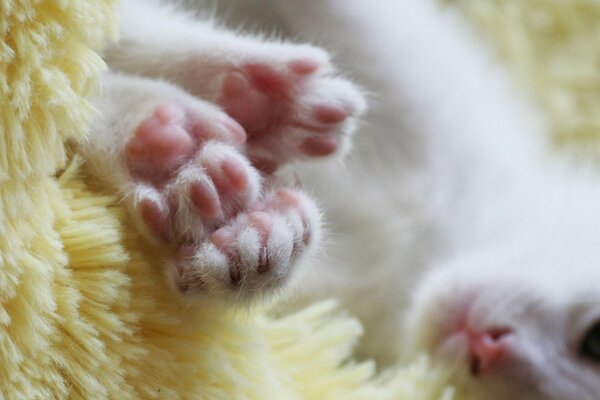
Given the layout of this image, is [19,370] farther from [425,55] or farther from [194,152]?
[425,55]

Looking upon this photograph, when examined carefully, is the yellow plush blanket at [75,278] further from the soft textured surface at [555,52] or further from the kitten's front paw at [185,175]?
the soft textured surface at [555,52]

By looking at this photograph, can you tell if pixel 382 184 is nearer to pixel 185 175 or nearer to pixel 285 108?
pixel 285 108

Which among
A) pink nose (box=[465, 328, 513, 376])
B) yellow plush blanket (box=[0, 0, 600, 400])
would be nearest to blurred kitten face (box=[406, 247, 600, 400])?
pink nose (box=[465, 328, 513, 376])

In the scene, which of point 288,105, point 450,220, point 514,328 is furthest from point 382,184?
point 288,105

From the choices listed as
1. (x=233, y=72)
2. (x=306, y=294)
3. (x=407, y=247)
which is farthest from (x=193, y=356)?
(x=407, y=247)

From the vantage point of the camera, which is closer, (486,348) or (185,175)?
(185,175)

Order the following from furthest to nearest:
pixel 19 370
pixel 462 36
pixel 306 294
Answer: pixel 462 36
pixel 306 294
pixel 19 370

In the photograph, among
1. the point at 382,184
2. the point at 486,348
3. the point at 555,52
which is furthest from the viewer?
the point at 555,52

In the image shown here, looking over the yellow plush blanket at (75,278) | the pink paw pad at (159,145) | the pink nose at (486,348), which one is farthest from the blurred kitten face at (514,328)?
the pink paw pad at (159,145)
